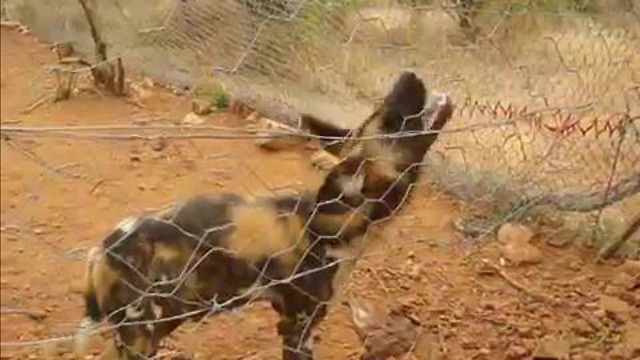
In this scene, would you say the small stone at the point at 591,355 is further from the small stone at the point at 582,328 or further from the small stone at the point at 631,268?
the small stone at the point at 631,268

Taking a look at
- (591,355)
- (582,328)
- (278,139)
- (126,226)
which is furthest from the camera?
(582,328)

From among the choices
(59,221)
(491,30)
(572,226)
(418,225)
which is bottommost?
(572,226)

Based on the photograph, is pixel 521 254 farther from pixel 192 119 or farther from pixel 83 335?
pixel 83 335

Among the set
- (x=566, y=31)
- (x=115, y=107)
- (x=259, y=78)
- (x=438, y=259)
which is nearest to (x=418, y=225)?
(x=438, y=259)

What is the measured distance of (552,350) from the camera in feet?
10.1

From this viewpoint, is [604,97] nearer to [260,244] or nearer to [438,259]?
[438,259]

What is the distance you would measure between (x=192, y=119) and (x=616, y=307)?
1538mm

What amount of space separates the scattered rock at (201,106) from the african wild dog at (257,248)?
0.25 metres

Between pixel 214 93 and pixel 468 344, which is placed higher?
pixel 214 93

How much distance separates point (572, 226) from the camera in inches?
148

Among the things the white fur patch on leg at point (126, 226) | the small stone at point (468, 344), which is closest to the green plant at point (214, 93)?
the white fur patch on leg at point (126, 226)

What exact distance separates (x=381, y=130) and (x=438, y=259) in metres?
0.95

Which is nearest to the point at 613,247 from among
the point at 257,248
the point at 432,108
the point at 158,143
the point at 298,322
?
the point at 432,108

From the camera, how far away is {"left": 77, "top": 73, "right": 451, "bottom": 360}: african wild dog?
2.20m
